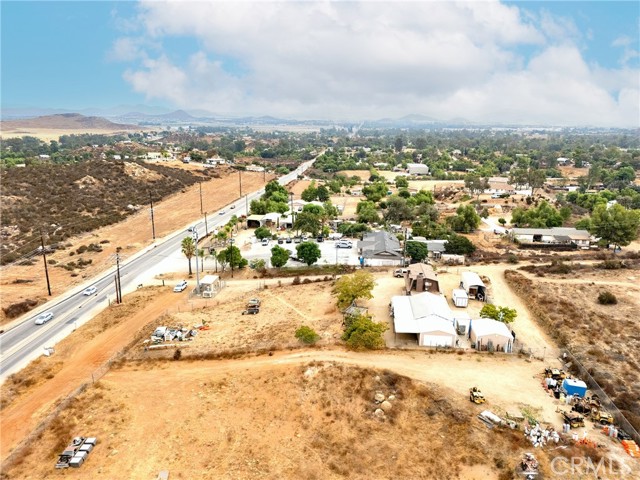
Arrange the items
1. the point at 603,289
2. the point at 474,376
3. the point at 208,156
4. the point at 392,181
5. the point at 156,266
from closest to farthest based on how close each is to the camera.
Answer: the point at 474,376 < the point at 603,289 < the point at 156,266 < the point at 392,181 < the point at 208,156

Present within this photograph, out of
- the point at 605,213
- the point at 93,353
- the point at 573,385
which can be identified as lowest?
the point at 93,353

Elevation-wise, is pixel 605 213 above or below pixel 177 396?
above

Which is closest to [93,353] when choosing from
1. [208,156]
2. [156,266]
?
[156,266]

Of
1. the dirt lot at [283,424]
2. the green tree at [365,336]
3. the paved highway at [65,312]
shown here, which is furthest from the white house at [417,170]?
the dirt lot at [283,424]

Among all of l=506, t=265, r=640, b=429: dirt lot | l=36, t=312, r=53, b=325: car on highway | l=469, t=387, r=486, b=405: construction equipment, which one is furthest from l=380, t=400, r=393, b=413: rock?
l=36, t=312, r=53, b=325: car on highway

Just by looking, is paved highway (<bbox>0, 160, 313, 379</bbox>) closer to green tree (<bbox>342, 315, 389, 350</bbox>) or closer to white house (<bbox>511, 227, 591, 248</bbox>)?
green tree (<bbox>342, 315, 389, 350</bbox>)

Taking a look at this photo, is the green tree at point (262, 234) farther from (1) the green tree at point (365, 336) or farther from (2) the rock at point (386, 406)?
(2) the rock at point (386, 406)

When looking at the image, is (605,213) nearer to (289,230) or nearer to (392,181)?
(289,230)
